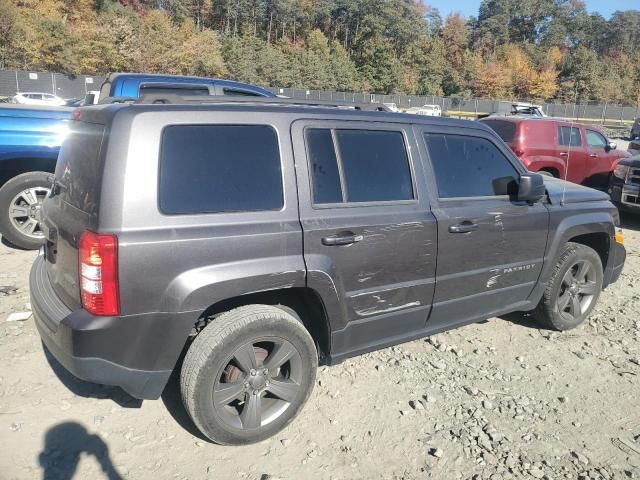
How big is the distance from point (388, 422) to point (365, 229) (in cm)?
120

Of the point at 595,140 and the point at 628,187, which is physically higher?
the point at 595,140

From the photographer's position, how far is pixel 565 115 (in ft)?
198

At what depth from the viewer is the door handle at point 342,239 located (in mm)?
2983

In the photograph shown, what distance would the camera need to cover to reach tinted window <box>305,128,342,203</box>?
3039 mm

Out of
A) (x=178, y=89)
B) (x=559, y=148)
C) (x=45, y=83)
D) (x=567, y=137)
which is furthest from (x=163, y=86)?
(x=45, y=83)

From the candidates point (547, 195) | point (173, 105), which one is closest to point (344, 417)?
point (173, 105)

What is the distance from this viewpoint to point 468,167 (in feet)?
12.3

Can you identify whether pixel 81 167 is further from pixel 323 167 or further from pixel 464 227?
pixel 464 227

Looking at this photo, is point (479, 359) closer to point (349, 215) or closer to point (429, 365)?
point (429, 365)

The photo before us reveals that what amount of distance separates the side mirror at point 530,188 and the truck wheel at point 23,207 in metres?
4.71

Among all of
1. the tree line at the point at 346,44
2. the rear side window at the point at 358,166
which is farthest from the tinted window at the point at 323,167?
the tree line at the point at 346,44

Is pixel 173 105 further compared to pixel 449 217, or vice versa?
pixel 449 217

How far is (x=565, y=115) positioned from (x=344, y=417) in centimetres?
6541

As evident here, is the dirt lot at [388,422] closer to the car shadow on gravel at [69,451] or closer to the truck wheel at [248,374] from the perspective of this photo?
the car shadow on gravel at [69,451]
